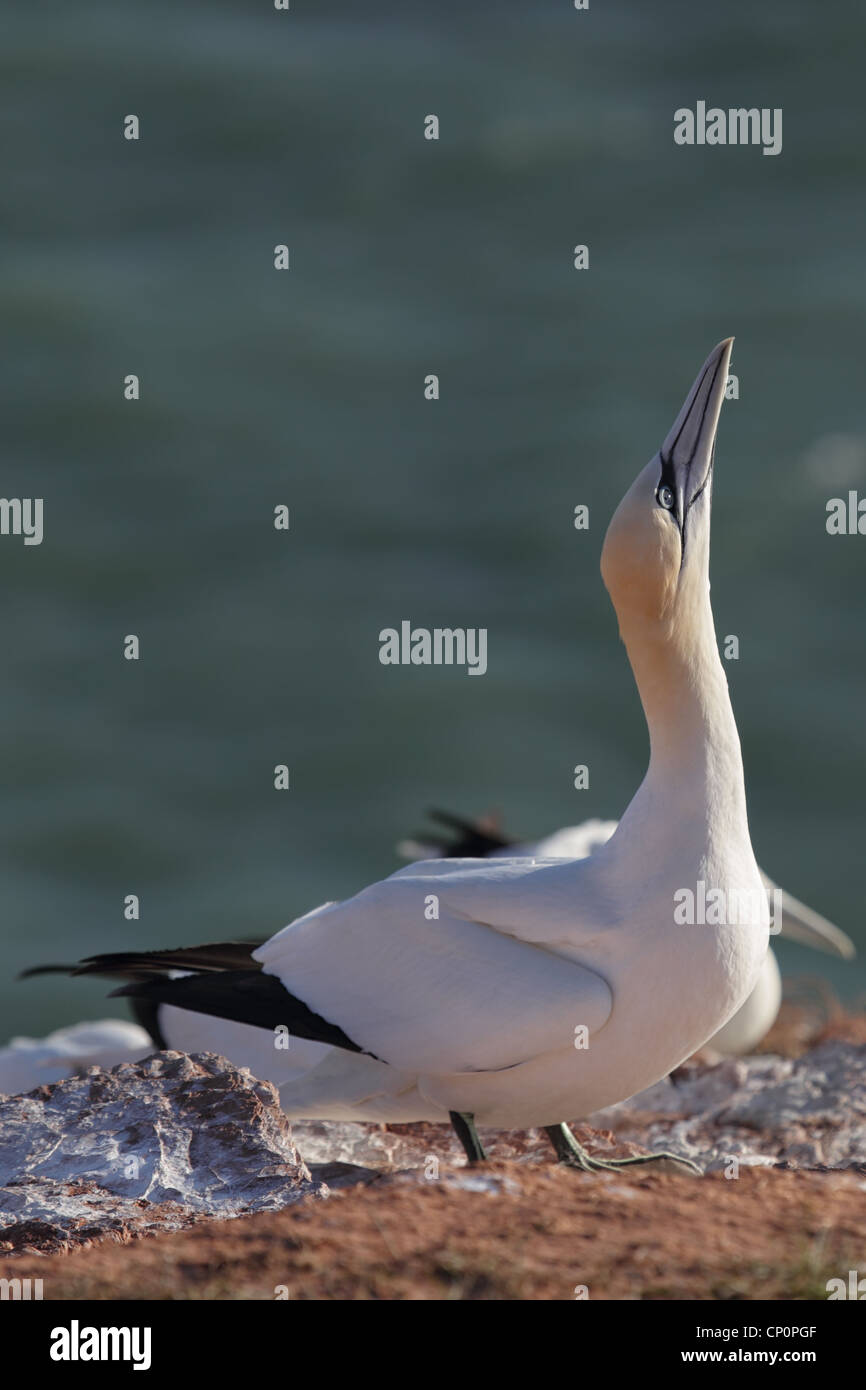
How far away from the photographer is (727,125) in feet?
86.2

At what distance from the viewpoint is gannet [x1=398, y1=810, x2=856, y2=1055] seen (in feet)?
34.2

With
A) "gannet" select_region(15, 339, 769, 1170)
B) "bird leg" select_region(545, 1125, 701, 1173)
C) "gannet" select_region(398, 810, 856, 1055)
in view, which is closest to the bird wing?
"gannet" select_region(15, 339, 769, 1170)

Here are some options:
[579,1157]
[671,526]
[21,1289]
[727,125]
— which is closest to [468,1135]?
[579,1157]

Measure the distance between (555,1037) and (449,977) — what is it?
0.44m

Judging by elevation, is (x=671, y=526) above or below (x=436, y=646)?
below

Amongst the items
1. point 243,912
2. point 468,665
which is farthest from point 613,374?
point 243,912

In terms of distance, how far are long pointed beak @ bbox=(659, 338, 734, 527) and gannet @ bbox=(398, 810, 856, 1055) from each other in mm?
3138

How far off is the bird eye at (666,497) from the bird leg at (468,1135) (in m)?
1.89

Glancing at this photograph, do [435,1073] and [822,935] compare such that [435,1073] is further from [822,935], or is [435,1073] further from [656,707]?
[822,935]

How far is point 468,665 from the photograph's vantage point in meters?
20.8

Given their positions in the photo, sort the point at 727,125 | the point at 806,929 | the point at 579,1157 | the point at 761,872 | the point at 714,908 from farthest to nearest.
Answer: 1. the point at 727,125
2. the point at 806,929
3. the point at 761,872
4. the point at 579,1157
5. the point at 714,908
